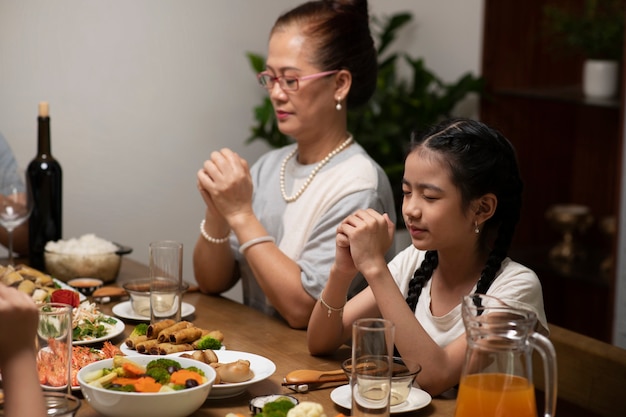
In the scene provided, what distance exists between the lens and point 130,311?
2088 mm

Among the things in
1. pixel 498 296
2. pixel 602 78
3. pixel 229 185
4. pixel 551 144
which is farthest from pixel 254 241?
pixel 551 144

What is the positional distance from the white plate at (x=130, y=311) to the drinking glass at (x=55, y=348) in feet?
1.92

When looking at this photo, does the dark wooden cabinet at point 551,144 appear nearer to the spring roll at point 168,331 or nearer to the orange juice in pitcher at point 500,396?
the spring roll at point 168,331

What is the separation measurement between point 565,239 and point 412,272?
2.30 metres

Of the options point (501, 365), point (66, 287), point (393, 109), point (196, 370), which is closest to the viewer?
point (501, 365)

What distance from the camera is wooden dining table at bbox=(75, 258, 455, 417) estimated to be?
1532 mm

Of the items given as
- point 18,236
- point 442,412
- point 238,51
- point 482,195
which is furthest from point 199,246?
point 238,51

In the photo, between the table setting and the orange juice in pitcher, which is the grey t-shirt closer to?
the table setting

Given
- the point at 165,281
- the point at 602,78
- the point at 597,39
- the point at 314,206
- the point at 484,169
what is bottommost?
the point at 165,281

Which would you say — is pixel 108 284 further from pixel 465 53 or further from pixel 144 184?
pixel 465 53

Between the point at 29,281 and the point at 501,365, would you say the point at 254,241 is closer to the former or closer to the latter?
the point at 29,281

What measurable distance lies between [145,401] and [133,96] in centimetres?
219

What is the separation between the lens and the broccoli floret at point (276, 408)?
140 centimetres

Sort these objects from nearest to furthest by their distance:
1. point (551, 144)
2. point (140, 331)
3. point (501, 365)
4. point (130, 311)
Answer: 1. point (501, 365)
2. point (140, 331)
3. point (130, 311)
4. point (551, 144)
